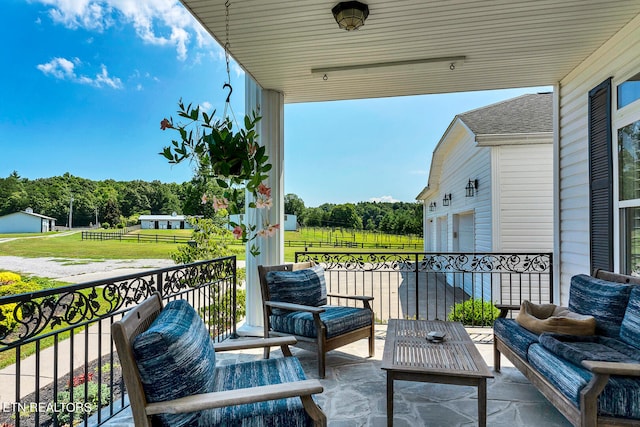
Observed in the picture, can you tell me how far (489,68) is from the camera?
354cm

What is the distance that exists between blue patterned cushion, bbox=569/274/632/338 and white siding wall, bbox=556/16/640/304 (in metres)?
1.09

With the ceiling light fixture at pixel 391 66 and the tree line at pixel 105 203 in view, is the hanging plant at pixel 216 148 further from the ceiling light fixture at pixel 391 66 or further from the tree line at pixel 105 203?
the tree line at pixel 105 203

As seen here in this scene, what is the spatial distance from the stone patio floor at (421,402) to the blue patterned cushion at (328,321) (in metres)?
0.35

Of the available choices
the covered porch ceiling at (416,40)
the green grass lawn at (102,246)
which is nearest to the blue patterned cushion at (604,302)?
the covered porch ceiling at (416,40)

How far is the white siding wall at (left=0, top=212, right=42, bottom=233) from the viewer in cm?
1043

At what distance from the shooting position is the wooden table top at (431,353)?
2.02m

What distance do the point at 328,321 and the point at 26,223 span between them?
11961mm

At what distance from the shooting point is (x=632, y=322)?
84.3 inches

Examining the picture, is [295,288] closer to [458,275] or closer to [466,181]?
[466,181]

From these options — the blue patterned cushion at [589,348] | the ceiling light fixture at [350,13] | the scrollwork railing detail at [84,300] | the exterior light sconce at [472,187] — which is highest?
the ceiling light fixture at [350,13]

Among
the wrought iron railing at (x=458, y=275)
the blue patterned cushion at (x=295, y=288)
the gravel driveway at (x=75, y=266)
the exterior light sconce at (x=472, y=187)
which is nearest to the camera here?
the blue patterned cushion at (x=295, y=288)

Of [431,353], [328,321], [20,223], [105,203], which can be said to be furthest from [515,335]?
[20,223]

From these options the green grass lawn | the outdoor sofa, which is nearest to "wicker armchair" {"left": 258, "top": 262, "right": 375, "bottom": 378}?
the outdoor sofa

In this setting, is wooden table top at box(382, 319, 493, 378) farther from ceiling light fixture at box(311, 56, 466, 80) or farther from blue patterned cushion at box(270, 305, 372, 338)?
ceiling light fixture at box(311, 56, 466, 80)
